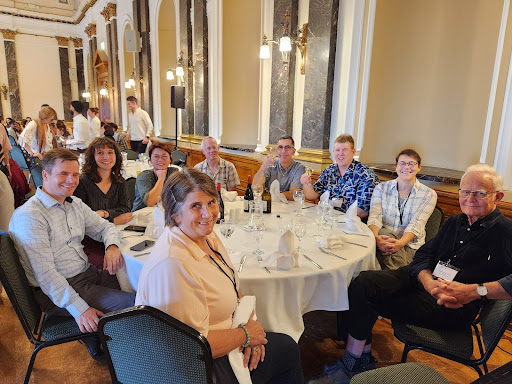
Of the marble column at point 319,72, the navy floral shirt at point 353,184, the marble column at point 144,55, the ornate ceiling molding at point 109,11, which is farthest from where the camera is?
the ornate ceiling molding at point 109,11

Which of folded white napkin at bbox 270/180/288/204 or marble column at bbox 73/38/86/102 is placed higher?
marble column at bbox 73/38/86/102

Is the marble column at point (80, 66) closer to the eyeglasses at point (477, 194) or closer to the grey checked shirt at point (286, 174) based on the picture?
the grey checked shirt at point (286, 174)

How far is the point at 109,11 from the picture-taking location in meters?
11.3

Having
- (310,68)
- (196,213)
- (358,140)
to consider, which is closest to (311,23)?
(310,68)

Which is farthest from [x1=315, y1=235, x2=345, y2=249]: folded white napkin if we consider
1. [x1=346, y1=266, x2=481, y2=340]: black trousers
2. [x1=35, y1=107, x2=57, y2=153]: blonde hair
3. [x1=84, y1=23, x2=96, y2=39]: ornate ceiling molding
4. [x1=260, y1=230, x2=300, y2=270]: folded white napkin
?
[x1=84, y1=23, x2=96, y2=39]: ornate ceiling molding

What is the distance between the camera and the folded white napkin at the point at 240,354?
132cm

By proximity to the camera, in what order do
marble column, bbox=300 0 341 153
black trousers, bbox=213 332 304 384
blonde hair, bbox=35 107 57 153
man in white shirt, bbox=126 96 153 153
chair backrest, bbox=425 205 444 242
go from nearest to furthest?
black trousers, bbox=213 332 304 384 → chair backrest, bbox=425 205 444 242 → marble column, bbox=300 0 341 153 → blonde hair, bbox=35 107 57 153 → man in white shirt, bbox=126 96 153 153

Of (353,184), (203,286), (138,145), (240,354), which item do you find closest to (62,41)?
(138,145)

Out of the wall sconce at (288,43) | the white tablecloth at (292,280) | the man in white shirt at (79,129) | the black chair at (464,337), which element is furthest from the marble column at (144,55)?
the black chair at (464,337)

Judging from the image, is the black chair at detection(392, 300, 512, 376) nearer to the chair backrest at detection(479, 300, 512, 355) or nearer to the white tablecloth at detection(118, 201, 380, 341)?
the chair backrest at detection(479, 300, 512, 355)

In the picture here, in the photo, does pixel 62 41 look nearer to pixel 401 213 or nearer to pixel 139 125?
pixel 139 125

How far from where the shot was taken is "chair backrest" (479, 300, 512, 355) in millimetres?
1509

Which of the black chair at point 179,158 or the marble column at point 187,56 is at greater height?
the marble column at point 187,56

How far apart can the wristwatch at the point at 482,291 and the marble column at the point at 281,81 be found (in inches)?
140
